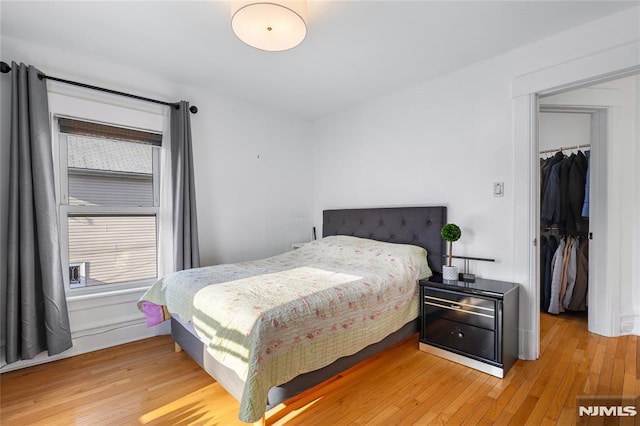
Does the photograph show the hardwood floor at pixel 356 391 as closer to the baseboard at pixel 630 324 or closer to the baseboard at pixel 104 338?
the baseboard at pixel 104 338

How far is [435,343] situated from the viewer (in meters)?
2.29

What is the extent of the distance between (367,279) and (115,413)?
1.71 meters

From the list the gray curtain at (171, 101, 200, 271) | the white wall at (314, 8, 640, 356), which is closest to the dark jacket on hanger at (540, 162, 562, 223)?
the white wall at (314, 8, 640, 356)

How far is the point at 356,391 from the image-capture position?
184 cm

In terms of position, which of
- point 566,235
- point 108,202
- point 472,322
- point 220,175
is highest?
point 220,175

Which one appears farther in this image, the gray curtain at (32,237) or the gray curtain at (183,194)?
the gray curtain at (183,194)

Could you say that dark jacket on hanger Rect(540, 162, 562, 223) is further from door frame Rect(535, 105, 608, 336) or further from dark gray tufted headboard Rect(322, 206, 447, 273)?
dark gray tufted headboard Rect(322, 206, 447, 273)

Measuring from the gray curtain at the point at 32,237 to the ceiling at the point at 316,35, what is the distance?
418 mm

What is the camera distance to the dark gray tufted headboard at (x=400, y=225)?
265cm

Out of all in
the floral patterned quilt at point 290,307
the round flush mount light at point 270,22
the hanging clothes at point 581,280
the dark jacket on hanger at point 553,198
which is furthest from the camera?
the dark jacket on hanger at point 553,198

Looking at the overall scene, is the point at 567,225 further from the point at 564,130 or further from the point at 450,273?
the point at 450,273

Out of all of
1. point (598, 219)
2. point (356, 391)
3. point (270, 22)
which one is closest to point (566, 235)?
point (598, 219)

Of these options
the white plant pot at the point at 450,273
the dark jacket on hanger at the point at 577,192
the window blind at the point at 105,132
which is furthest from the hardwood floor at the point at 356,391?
the window blind at the point at 105,132

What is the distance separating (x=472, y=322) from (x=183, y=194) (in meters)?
2.67
